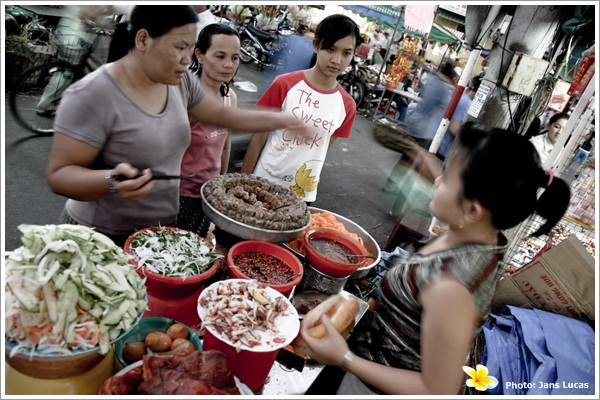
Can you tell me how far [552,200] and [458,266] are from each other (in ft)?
1.75

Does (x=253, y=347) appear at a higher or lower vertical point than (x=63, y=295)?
lower

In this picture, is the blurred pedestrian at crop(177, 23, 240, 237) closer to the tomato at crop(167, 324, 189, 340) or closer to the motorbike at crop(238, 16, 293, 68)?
the tomato at crop(167, 324, 189, 340)

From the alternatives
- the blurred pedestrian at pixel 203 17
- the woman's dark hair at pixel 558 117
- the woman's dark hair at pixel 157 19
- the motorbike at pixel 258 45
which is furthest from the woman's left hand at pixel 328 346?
the motorbike at pixel 258 45

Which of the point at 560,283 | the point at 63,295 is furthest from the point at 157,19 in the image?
the point at 560,283

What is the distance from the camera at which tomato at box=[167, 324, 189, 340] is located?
1634 millimetres

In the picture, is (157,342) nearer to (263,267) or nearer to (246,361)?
(246,361)

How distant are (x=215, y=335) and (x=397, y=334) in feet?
2.63

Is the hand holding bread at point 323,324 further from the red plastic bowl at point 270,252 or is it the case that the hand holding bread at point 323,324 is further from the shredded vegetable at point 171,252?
the shredded vegetable at point 171,252

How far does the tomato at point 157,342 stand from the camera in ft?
5.15

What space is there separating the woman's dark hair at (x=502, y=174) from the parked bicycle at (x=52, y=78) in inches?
250

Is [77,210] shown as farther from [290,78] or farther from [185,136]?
[290,78]

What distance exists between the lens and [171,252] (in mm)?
1873

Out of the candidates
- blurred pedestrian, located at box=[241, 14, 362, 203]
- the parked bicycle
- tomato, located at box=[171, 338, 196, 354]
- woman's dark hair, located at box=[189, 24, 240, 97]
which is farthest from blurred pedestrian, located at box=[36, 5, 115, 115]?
tomato, located at box=[171, 338, 196, 354]

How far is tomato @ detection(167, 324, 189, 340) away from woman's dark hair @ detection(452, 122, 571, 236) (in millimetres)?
1324
